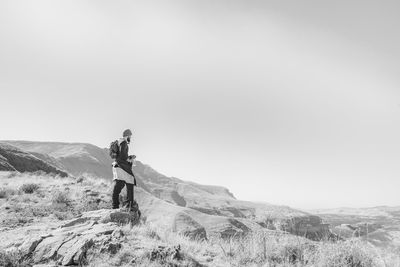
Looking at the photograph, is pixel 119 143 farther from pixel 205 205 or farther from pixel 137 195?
pixel 205 205

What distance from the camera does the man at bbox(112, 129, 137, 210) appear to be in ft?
31.4

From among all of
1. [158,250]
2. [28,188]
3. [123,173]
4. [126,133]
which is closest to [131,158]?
[123,173]

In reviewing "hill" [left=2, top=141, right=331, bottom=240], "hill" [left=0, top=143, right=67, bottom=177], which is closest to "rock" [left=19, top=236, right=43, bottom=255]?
"hill" [left=0, top=143, right=67, bottom=177]

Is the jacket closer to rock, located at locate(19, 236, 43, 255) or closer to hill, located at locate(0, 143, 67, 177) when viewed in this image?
rock, located at locate(19, 236, 43, 255)

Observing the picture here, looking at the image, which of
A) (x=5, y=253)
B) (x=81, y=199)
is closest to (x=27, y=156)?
(x=81, y=199)

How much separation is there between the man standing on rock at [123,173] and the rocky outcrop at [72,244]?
2.42 m

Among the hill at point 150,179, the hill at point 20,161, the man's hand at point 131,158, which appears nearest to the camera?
the man's hand at point 131,158

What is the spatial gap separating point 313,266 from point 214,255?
198 centimetres

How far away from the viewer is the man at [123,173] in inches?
377

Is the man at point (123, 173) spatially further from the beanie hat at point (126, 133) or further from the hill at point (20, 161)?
the hill at point (20, 161)

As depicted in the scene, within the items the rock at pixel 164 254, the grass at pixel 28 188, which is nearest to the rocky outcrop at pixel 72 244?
the rock at pixel 164 254

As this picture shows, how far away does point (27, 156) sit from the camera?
1063 inches

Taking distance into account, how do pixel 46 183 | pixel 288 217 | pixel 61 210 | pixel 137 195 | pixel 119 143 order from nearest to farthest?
pixel 288 217
pixel 119 143
pixel 61 210
pixel 46 183
pixel 137 195

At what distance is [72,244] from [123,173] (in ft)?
12.4
